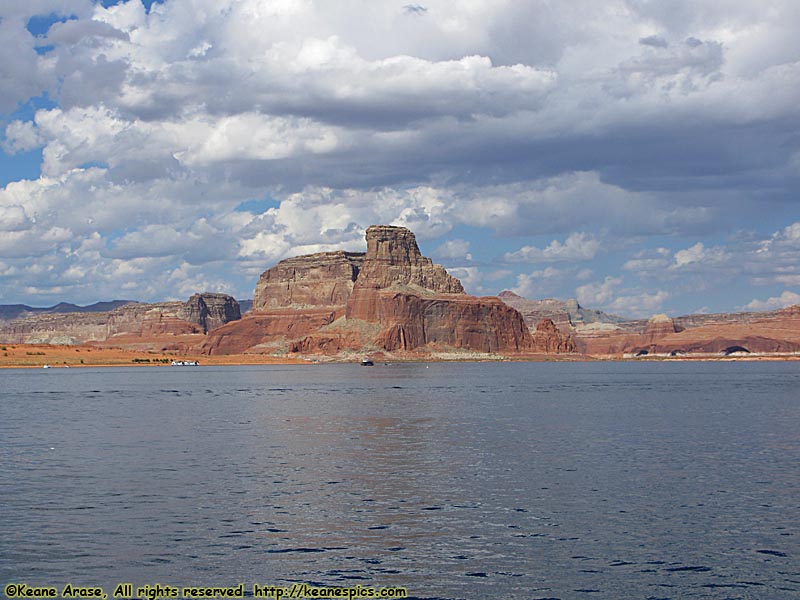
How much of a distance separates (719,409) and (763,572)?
66.6 metres

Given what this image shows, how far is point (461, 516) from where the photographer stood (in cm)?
3516

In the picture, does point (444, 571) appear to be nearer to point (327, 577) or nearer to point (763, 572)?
point (327, 577)

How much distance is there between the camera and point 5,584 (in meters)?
26.1

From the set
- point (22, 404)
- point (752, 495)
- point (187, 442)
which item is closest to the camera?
point (752, 495)

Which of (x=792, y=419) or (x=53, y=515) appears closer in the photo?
(x=53, y=515)

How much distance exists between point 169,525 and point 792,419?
197 ft

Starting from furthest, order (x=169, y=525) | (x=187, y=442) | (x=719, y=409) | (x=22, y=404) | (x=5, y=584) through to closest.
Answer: (x=22, y=404), (x=719, y=409), (x=187, y=442), (x=169, y=525), (x=5, y=584)

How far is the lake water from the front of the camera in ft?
89.9

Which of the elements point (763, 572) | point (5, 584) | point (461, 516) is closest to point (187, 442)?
point (461, 516)

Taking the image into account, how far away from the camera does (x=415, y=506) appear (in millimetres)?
37000

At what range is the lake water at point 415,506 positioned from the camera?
2741cm

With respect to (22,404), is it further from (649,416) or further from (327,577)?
(327,577)

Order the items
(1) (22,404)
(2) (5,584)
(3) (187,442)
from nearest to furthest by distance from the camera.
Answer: (2) (5,584) → (3) (187,442) → (1) (22,404)

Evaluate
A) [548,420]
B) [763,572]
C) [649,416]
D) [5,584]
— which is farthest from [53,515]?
[649,416]
